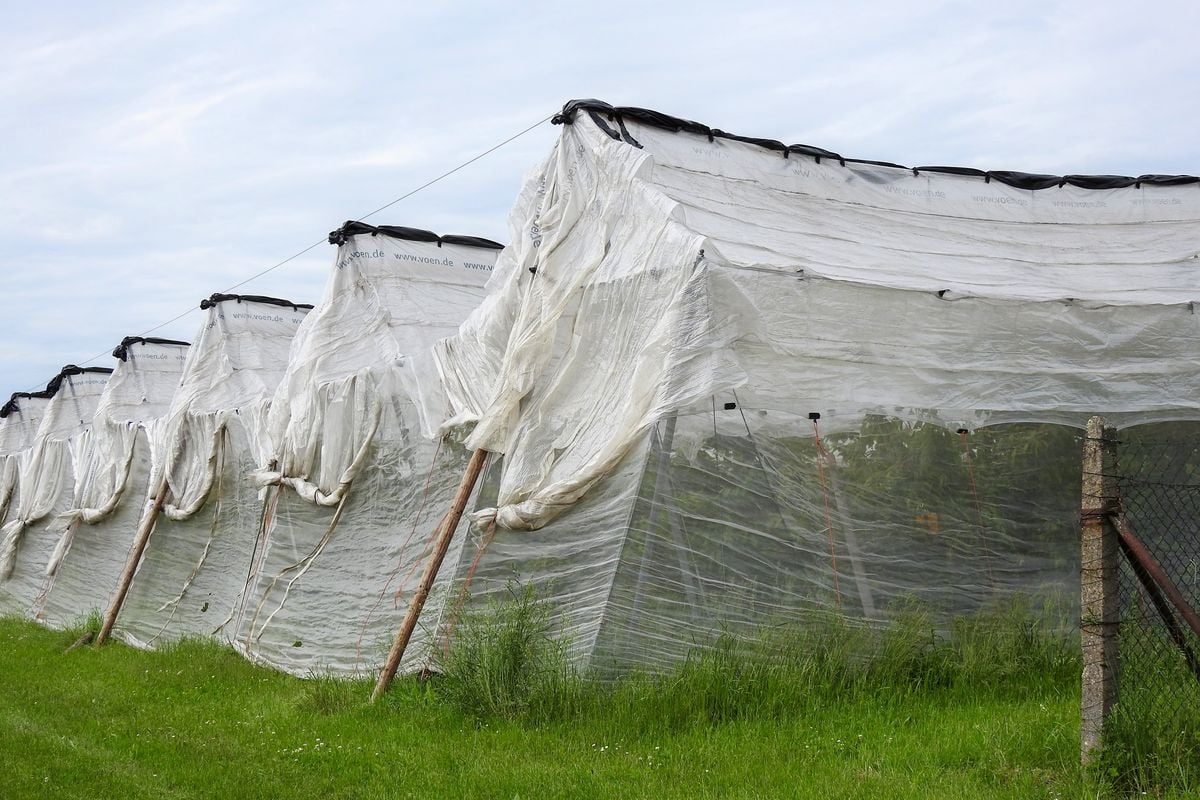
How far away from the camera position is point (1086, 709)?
5.13 m

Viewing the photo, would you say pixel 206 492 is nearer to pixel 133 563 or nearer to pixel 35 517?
pixel 133 563

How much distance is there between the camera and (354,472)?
11.2m

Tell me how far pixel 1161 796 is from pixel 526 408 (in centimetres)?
485

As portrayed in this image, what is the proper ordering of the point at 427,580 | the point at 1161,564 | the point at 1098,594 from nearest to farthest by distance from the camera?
the point at 1098,594 → the point at 1161,564 → the point at 427,580

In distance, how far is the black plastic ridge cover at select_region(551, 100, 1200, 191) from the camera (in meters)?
9.12

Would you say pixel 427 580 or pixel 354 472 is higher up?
pixel 354 472

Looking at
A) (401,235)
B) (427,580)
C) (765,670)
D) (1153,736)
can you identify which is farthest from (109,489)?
(1153,736)

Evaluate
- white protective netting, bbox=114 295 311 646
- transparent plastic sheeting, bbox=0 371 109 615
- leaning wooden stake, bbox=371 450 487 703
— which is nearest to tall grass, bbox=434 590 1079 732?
leaning wooden stake, bbox=371 450 487 703

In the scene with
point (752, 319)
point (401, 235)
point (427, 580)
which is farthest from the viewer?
point (401, 235)

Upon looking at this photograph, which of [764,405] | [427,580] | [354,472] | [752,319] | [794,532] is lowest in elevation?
[427,580]

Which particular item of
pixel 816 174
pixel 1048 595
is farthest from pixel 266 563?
pixel 1048 595

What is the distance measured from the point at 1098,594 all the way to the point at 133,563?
1243 centimetres

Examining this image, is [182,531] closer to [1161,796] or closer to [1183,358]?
[1183,358]

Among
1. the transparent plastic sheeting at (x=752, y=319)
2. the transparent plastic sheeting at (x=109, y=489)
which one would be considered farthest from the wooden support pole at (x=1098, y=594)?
the transparent plastic sheeting at (x=109, y=489)
